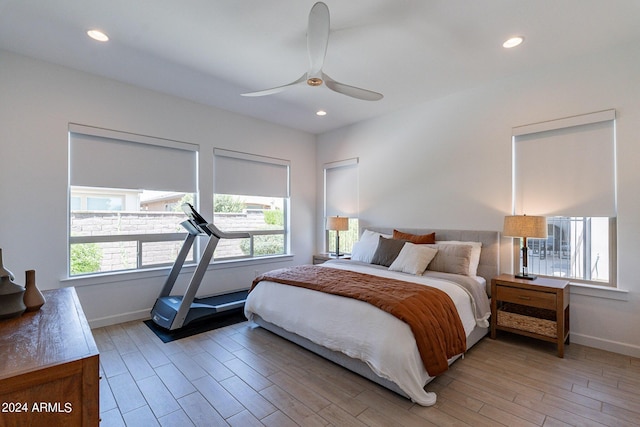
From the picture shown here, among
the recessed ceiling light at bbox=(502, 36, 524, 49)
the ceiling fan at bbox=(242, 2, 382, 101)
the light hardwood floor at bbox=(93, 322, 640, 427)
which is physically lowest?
the light hardwood floor at bbox=(93, 322, 640, 427)

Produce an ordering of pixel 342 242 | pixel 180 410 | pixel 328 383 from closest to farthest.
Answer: pixel 180 410, pixel 328 383, pixel 342 242

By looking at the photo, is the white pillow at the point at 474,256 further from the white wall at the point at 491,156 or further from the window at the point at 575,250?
the window at the point at 575,250

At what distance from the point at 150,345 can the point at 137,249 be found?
1.35 meters

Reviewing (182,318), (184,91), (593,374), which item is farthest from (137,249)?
(593,374)

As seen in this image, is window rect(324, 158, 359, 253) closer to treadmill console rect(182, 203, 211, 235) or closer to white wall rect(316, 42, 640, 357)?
white wall rect(316, 42, 640, 357)

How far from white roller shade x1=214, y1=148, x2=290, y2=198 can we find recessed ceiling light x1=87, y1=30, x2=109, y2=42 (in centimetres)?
187

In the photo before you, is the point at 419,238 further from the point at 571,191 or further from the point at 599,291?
the point at 599,291

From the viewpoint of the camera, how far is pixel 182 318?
337cm

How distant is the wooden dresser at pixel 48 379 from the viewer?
92cm

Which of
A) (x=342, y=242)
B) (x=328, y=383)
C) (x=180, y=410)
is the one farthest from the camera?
(x=342, y=242)

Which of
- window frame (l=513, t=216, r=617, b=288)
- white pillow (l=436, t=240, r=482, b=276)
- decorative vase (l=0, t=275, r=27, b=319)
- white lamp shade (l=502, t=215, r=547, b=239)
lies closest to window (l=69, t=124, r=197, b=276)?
decorative vase (l=0, t=275, r=27, b=319)

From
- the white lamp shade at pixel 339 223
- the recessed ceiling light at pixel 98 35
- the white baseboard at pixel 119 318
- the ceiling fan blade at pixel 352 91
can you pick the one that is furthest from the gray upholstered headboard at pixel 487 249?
the recessed ceiling light at pixel 98 35

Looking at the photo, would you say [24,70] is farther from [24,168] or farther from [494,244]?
[494,244]

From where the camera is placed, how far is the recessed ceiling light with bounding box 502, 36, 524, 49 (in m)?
2.72
